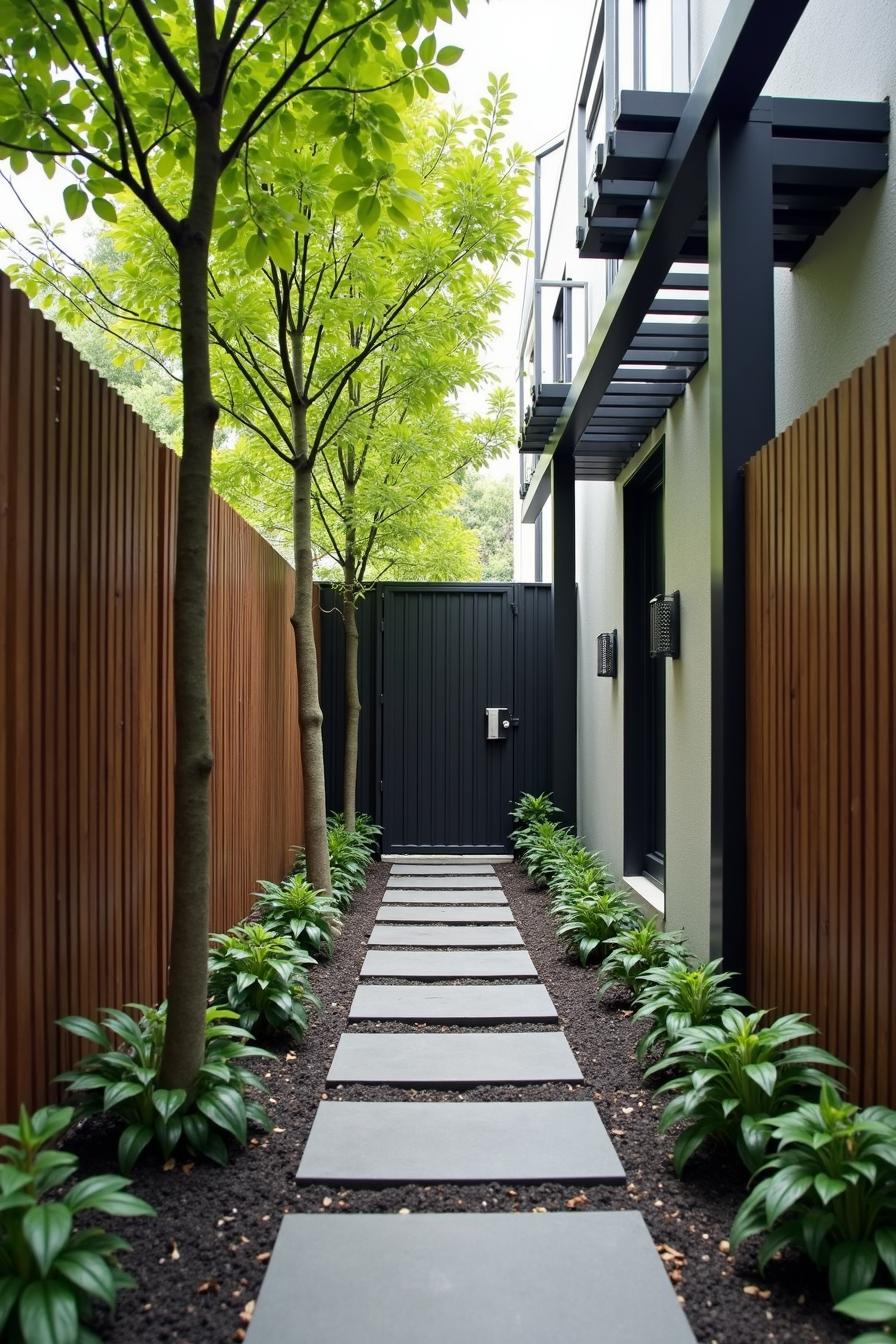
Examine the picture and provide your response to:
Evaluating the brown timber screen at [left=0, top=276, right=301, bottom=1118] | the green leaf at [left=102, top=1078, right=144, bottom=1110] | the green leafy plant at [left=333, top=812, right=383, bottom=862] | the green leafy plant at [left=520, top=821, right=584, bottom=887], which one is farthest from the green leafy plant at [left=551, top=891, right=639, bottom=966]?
the green leafy plant at [left=333, top=812, right=383, bottom=862]

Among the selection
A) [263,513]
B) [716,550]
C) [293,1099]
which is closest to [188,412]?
[716,550]

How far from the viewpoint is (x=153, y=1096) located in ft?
7.66

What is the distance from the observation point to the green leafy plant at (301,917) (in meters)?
4.33

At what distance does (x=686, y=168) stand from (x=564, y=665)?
467 cm

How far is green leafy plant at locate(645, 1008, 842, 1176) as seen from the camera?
2219 mm

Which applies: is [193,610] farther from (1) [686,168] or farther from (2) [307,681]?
(2) [307,681]

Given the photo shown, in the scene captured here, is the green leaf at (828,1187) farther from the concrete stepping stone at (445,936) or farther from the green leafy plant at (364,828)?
the green leafy plant at (364,828)

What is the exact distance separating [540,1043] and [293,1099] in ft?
3.17

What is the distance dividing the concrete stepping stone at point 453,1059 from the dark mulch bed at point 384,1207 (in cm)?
5

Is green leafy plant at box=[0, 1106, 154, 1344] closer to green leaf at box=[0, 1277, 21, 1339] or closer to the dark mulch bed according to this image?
green leaf at box=[0, 1277, 21, 1339]


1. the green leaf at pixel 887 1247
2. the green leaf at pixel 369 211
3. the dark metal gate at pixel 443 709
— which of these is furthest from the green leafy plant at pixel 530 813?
the green leaf at pixel 887 1247

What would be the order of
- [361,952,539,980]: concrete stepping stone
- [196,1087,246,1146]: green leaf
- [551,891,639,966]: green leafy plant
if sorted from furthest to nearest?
[551,891,639,966]: green leafy plant → [361,952,539,980]: concrete stepping stone → [196,1087,246,1146]: green leaf

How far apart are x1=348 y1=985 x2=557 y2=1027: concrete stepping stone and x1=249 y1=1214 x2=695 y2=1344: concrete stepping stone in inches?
59.4

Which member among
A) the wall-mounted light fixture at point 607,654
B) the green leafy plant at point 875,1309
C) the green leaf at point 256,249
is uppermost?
the green leaf at point 256,249
